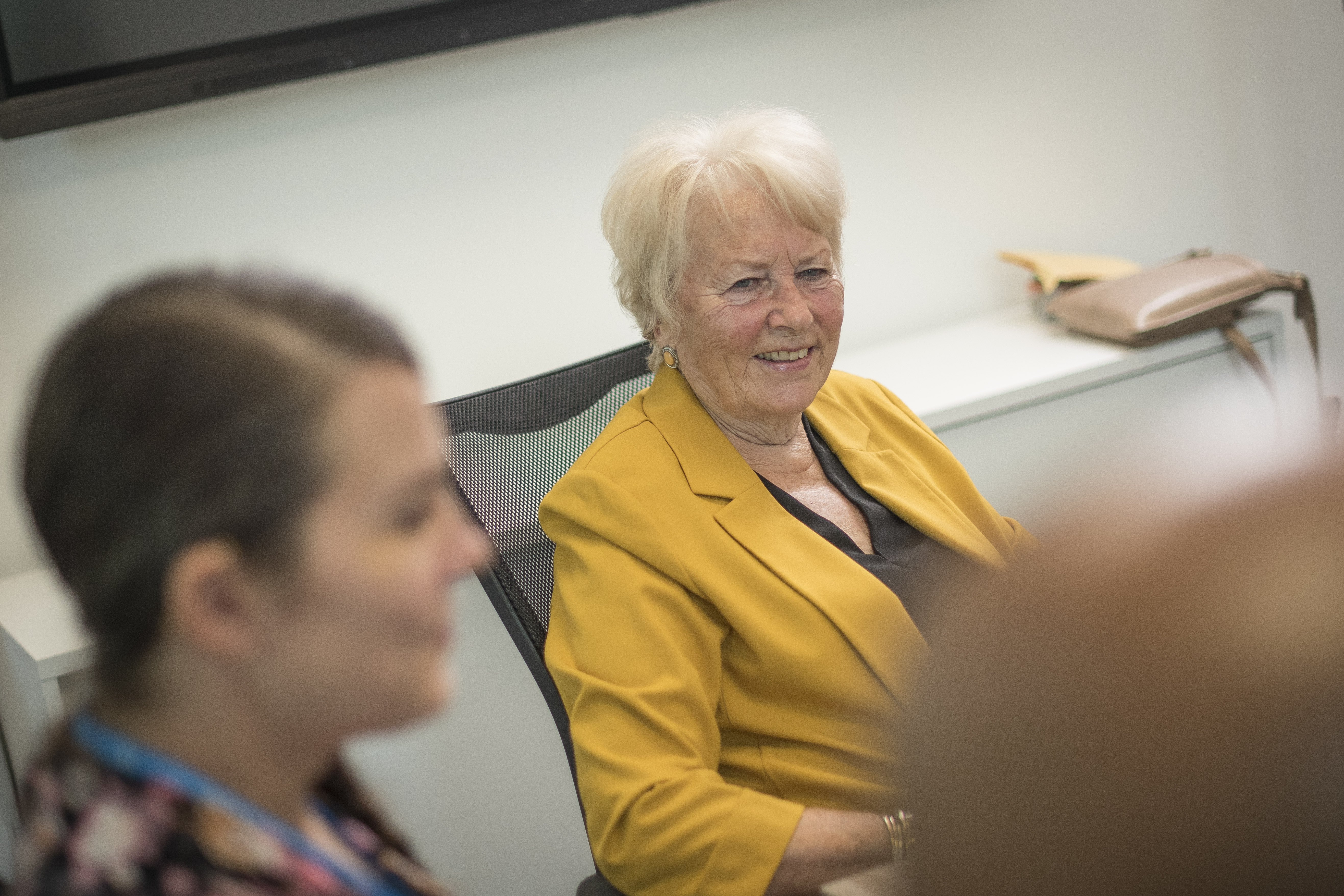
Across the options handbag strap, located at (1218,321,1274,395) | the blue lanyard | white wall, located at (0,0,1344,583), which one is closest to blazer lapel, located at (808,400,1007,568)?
white wall, located at (0,0,1344,583)

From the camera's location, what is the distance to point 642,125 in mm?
2357

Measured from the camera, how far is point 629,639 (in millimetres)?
1269

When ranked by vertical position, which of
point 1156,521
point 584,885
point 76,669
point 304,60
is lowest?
point 584,885

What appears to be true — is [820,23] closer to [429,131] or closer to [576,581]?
[429,131]

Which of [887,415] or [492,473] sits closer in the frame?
[492,473]

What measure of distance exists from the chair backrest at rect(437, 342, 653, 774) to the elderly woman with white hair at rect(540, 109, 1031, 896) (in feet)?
0.23

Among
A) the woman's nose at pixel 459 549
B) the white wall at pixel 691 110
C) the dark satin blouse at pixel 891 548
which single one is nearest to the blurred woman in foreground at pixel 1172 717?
the woman's nose at pixel 459 549

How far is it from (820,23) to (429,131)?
87 centimetres

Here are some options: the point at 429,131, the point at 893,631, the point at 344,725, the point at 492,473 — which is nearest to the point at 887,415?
the point at 893,631

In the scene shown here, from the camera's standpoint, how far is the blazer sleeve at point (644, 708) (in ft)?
3.84

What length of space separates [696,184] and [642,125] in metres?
0.92

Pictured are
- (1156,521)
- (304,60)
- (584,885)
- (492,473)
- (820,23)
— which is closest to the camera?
(1156,521)

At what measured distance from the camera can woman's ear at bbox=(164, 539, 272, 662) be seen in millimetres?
539

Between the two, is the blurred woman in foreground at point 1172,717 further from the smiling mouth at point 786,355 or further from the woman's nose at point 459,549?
the smiling mouth at point 786,355
